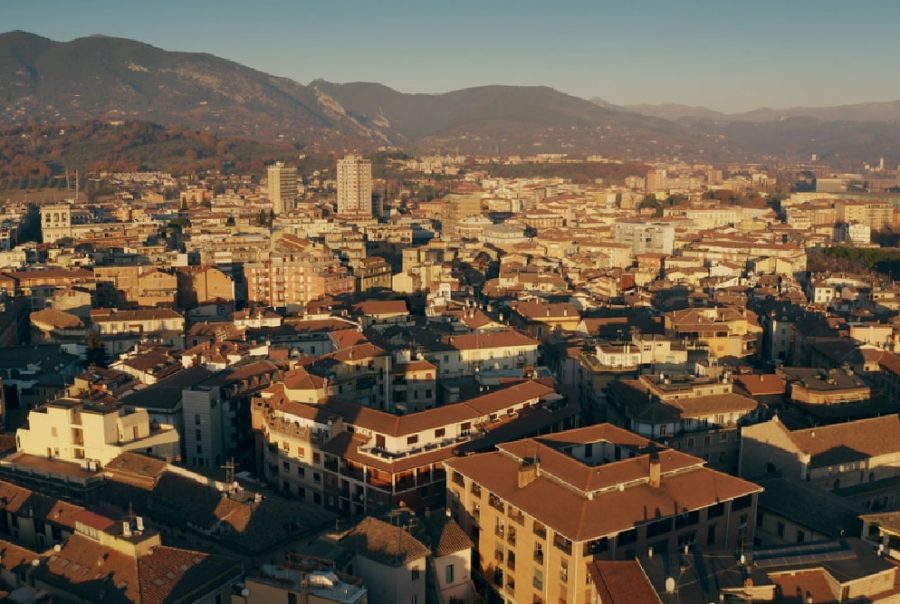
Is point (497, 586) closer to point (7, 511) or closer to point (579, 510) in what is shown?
point (579, 510)

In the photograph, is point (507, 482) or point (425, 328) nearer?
point (507, 482)

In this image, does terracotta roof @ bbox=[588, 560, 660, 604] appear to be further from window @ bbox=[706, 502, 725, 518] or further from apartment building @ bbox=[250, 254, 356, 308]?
apartment building @ bbox=[250, 254, 356, 308]

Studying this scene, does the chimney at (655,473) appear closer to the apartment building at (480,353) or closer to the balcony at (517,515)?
the balcony at (517,515)

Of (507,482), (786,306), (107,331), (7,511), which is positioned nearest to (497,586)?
(507,482)

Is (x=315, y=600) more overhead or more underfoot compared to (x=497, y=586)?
more overhead

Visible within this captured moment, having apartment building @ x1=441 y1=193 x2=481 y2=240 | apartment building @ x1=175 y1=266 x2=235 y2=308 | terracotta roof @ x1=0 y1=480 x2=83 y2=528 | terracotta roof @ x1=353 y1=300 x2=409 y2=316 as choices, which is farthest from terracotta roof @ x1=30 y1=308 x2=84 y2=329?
apartment building @ x1=441 y1=193 x2=481 y2=240

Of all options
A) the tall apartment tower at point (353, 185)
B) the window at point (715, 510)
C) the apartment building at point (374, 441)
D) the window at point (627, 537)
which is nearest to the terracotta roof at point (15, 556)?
the apartment building at point (374, 441)
